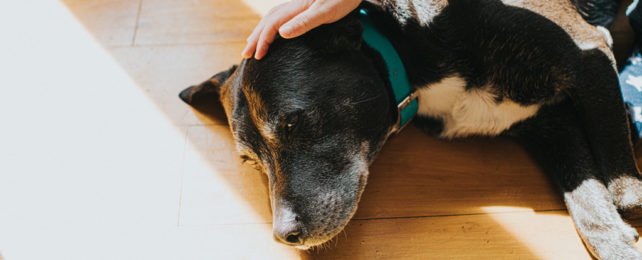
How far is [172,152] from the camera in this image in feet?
7.50

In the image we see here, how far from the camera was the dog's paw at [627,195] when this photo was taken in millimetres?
1804

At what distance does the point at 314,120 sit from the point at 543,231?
3.55ft

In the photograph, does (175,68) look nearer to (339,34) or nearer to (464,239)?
(339,34)

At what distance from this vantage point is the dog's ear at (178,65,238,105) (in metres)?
2.13

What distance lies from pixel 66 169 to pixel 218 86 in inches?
34.5

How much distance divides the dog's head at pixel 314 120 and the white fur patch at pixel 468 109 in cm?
31

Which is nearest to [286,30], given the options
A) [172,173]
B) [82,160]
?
[172,173]

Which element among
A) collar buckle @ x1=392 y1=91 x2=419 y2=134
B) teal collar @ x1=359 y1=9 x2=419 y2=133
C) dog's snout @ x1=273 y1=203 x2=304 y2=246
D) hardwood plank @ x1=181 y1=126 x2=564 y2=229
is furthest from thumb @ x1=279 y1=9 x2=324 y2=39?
hardwood plank @ x1=181 y1=126 x2=564 y2=229

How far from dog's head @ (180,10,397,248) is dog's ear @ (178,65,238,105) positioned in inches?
13.9

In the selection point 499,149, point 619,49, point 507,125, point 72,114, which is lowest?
point 72,114

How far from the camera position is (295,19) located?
162cm

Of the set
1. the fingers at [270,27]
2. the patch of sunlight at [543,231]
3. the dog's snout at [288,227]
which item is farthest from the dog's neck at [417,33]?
the dog's snout at [288,227]

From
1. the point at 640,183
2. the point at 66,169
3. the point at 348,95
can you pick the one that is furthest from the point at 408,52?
the point at 66,169

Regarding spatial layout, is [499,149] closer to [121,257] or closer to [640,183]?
[640,183]
